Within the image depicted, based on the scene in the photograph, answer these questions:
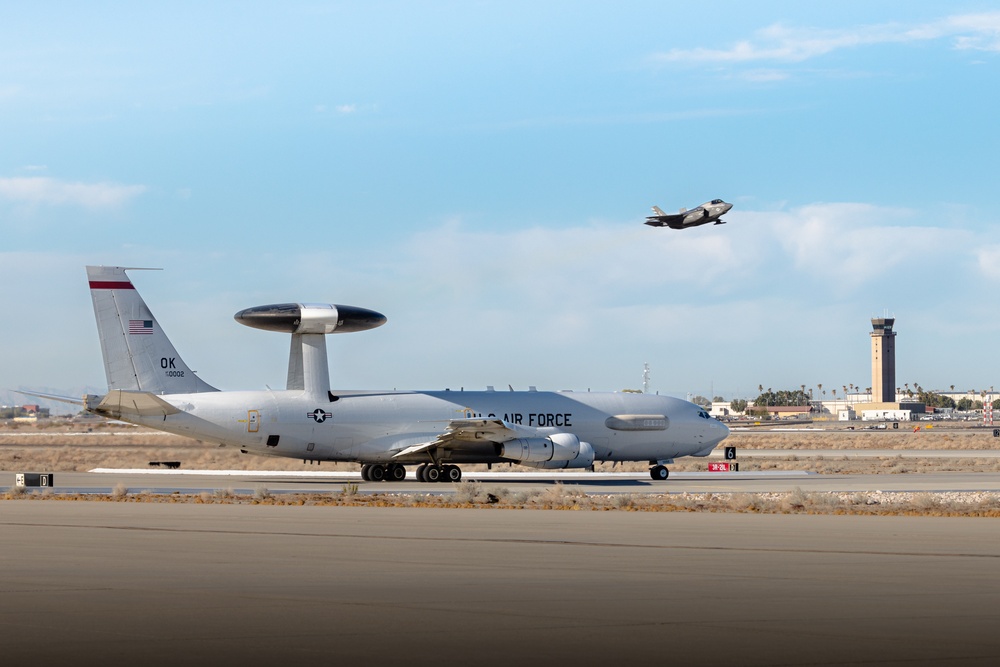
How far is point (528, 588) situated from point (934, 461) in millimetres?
56736

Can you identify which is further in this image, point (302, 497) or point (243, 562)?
point (302, 497)

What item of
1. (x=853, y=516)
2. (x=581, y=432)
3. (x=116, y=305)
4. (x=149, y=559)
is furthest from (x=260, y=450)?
(x=149, y=559)

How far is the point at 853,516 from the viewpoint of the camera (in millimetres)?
27781

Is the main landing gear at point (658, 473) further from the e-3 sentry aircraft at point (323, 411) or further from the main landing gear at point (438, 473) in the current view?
the main landing gear at point (438, 473)

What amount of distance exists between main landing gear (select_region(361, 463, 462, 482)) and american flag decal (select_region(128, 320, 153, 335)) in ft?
29.4

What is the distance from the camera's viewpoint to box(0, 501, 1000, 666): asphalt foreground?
9.92 m

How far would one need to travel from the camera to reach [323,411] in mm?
46500

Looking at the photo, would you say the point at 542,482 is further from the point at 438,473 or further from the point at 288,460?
the point at 288,460

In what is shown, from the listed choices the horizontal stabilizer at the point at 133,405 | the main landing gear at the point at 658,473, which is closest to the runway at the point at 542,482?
the main landing gear at the point at 658,473

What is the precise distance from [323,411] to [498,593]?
3331cm

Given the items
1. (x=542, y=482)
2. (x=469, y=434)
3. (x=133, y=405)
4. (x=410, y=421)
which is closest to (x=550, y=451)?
(x=542, y=482)

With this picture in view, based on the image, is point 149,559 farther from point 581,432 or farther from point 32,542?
point 581,432

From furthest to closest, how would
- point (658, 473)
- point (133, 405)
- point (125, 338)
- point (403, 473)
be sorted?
1. point (658, 473)
2. point (403, 473)
3. point (125, 338)
4. point (133, 405)

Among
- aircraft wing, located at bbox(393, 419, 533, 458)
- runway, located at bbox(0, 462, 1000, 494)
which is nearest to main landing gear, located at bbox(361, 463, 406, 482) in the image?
runway, located at bbox(0, 462, 1000, 494)
